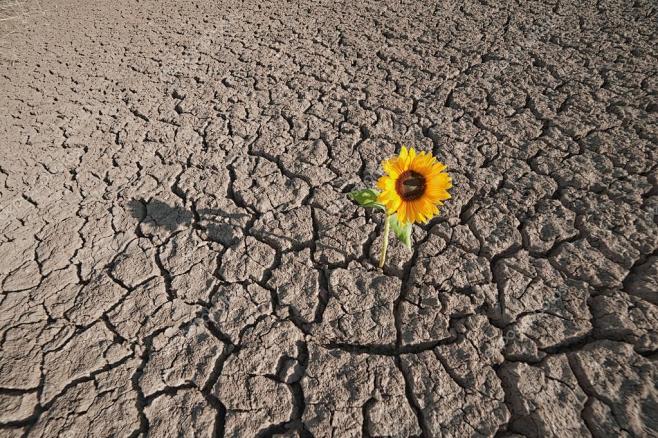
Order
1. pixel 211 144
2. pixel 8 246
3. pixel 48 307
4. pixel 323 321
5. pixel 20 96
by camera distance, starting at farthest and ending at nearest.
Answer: pixel 20 96, pixel 211 144, pixel 8 246, pixel 48 307, pixel 323 321

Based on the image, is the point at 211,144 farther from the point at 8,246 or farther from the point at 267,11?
the point at 267,11

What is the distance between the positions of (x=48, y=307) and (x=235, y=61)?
2741mm

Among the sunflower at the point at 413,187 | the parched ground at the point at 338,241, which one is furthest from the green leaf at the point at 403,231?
the parched ground at the point at 338,241

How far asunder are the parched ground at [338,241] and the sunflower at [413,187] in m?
0.47

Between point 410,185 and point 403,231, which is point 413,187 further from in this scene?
point 403,231

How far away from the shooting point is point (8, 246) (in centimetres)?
232

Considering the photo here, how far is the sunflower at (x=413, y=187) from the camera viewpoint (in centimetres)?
159

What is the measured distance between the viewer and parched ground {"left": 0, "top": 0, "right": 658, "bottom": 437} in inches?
61.2

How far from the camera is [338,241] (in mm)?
2117

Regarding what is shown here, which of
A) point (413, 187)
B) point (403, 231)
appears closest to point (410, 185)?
point (413, 187)

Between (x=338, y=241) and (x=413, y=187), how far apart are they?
649 millimetres

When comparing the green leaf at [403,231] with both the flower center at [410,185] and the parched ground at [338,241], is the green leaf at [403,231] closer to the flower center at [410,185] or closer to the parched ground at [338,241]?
the flower center at [410,185]

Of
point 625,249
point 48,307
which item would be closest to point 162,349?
point 48,307

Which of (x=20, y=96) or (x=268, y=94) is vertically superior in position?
(x=268, y=94)
